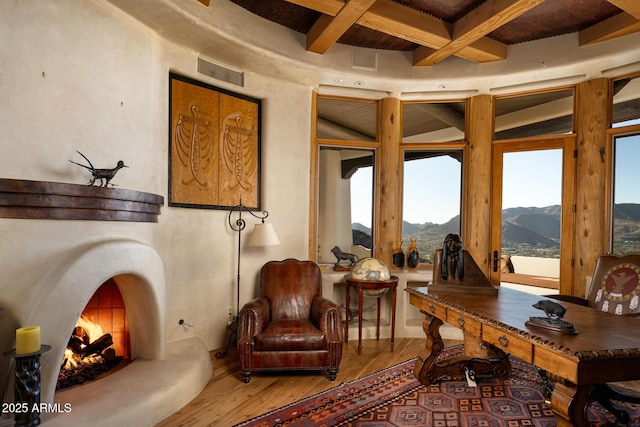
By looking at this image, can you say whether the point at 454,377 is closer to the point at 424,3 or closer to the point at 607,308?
the point at 607,308

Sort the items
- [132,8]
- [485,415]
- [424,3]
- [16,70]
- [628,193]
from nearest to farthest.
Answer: [16,70], [485,415], [132,8], [424,3], [628,193]

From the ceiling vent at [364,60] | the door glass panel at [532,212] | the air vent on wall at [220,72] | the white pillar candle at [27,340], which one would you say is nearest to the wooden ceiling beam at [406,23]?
the ceiling vent at [364,60]

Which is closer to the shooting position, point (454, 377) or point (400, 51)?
point (454, 377)

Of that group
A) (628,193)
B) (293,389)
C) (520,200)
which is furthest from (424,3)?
(293,389)

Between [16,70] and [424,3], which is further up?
[424,3]

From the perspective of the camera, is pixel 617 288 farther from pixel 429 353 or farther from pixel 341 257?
pixel 341 257

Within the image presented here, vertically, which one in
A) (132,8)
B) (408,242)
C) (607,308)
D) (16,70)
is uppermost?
(132,8)

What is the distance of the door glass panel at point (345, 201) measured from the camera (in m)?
4.82

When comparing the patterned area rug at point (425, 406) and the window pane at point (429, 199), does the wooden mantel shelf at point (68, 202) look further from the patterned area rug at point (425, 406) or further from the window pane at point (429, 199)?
the window pane at point (429, 199)

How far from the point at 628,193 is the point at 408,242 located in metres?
2.40

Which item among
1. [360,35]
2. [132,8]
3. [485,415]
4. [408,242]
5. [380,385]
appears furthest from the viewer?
[408,242]

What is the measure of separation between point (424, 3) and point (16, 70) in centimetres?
333

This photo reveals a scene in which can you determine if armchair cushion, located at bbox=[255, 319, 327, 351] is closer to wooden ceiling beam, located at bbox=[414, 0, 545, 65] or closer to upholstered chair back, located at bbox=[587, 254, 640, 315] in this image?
upholstered chair back, located at bbox=[587, 254, 640, 315]

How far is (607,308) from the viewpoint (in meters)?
3.27
